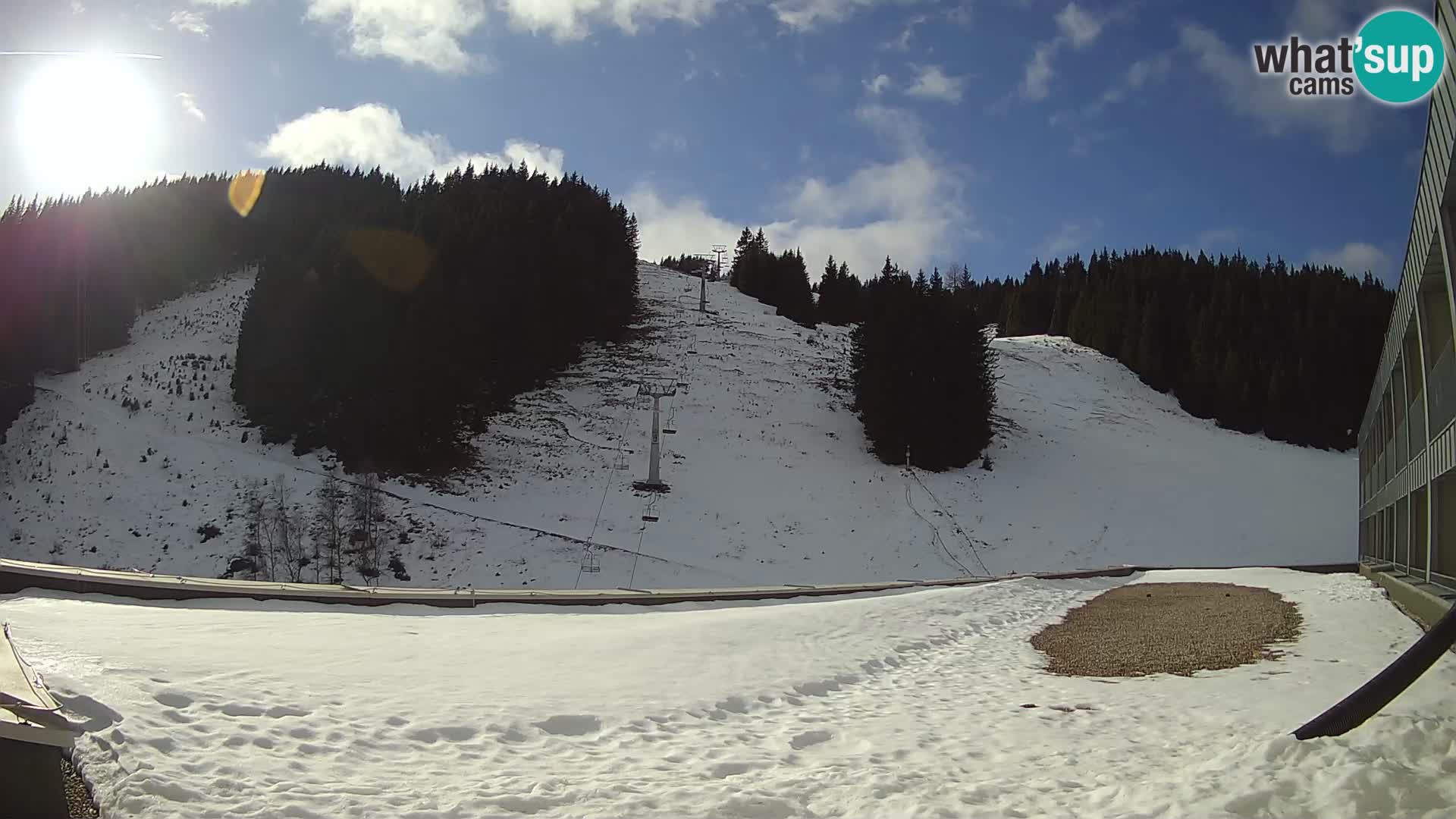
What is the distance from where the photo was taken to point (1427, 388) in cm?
1077

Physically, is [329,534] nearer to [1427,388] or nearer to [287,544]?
[287,544]

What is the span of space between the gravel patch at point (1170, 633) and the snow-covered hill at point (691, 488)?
13547mm

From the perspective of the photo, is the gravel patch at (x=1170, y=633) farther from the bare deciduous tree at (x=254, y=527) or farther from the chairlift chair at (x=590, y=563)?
the bare deciduous tree at (x=254, y=527)

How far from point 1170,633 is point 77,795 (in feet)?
38.0

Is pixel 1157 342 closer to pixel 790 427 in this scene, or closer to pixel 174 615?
pixel 790 427

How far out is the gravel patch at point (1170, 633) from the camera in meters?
9.07

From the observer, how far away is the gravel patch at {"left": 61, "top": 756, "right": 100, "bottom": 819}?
3900 mm


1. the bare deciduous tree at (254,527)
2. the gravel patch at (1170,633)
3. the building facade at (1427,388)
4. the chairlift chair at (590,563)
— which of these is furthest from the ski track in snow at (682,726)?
the chairlift chair at (590,563)

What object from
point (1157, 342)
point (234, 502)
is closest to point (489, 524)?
point (234, 502)

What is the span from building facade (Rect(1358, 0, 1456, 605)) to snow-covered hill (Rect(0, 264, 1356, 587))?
1549 cm

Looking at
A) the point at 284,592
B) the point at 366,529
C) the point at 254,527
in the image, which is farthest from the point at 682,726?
the point at 254,527

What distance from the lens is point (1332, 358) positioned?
55.3 metres

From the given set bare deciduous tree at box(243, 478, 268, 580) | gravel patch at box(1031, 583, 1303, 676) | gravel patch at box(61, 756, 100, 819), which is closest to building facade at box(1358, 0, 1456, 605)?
gravel patch at box(1031, 583, 1303, 676)

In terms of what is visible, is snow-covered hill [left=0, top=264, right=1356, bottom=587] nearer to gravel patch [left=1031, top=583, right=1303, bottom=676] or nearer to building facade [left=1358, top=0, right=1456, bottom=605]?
gravel patch [left=1031, top=583, right=1303, bottom=676]
